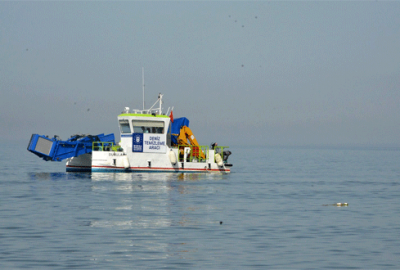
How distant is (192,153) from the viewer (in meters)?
50.8

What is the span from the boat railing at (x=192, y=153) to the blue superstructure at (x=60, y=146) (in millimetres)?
6378

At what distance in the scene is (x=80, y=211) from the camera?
28016 millimetres

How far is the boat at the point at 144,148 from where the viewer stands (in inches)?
1875

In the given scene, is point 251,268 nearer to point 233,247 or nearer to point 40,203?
point 233,247

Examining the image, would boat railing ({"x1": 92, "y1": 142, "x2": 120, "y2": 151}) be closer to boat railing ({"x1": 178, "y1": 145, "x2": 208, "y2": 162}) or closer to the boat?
the boat

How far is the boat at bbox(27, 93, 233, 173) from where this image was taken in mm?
47625

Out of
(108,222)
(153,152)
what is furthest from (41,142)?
(108,222)

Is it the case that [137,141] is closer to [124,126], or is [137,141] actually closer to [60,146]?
[124,126]

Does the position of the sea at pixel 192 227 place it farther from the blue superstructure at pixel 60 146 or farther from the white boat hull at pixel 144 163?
the blue superstructure at pixel 60 146

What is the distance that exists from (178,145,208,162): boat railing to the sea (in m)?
8.31

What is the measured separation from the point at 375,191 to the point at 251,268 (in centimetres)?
2831

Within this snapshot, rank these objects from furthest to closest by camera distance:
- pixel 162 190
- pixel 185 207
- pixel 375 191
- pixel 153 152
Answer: pixel 153 152, pixel 375 191, pixel 162 190, pixel 185 207

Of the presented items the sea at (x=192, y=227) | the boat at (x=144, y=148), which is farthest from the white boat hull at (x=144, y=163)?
the sea at (x=192, y=227)

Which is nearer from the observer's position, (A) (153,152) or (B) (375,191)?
(B) (375,191)
